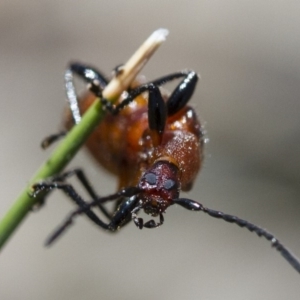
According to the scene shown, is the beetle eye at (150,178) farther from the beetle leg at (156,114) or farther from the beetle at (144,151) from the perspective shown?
the beetle leg at (156,114)

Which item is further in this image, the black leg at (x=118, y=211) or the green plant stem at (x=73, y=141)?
the black leg at (x=118, y=211)

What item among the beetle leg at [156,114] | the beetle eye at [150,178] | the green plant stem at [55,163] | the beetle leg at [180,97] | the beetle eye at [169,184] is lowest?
the green plant stem at [55,163]

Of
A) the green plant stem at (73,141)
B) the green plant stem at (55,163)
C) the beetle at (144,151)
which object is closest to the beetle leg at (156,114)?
the beetle at (144,151)

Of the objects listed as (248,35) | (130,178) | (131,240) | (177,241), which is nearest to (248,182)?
(177,241)

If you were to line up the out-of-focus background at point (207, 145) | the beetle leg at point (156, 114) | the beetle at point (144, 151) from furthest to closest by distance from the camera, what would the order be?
the out-of-focus background at point (207, 145)
the beetle leg at point (156, 114)
the beetle at point (144, 151)

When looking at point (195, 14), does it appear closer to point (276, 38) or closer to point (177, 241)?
point (276, 38)

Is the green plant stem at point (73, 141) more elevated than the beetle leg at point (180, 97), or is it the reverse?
the beetle leg at point (180, 97)

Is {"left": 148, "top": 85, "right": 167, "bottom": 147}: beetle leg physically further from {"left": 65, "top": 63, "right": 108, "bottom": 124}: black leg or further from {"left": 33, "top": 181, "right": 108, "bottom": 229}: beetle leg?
{"left": 33, "top": 181, "right": 108, "bottom": 229}: beetle leg
